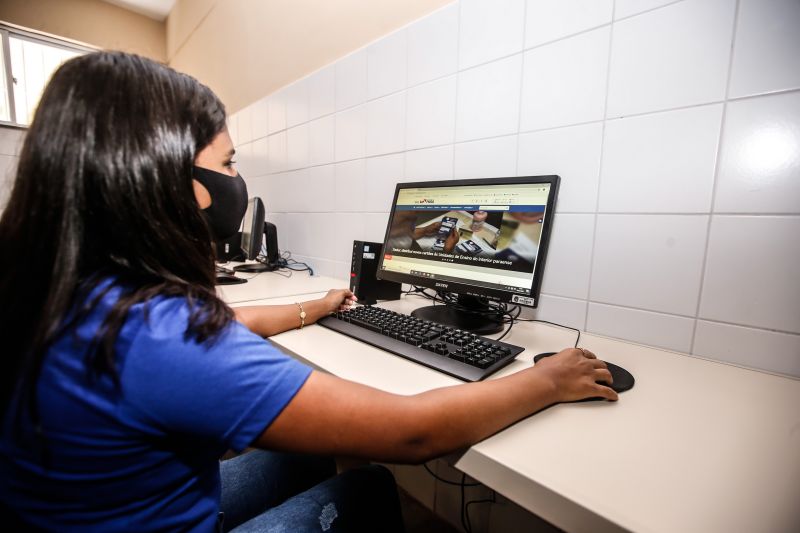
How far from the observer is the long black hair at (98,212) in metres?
0.38

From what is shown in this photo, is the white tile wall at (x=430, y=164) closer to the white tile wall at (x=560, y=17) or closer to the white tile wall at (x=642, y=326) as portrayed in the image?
the white tile wall at (x=560, y=17)

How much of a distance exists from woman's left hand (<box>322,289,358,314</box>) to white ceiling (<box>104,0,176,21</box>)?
149 inches

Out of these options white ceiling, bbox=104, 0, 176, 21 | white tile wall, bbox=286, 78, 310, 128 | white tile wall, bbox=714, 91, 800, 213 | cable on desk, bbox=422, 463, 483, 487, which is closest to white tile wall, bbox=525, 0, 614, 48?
white tile wall, bbox=714, 91, 800, 213

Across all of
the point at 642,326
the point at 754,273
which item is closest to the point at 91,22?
the point at 642,326

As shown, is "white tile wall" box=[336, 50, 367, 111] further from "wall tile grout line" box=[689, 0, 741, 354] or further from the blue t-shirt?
the blue t-shirt

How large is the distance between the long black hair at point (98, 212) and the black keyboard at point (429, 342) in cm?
40

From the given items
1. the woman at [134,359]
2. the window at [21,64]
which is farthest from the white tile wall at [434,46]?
the window at [21,64]

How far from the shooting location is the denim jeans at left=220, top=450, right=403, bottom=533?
0.63 metres

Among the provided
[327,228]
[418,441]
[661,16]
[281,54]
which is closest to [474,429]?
[418,441]

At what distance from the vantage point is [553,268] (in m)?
1.05

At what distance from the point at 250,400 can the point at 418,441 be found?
0.21 meters

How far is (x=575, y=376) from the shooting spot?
0.60 metres

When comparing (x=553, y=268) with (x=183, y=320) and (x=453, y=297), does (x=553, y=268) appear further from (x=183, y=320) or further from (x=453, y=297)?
(x=183, y=320)

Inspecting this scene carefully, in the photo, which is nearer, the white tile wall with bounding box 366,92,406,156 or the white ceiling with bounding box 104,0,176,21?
the white tile wall with bounding box 366,92,406,156
